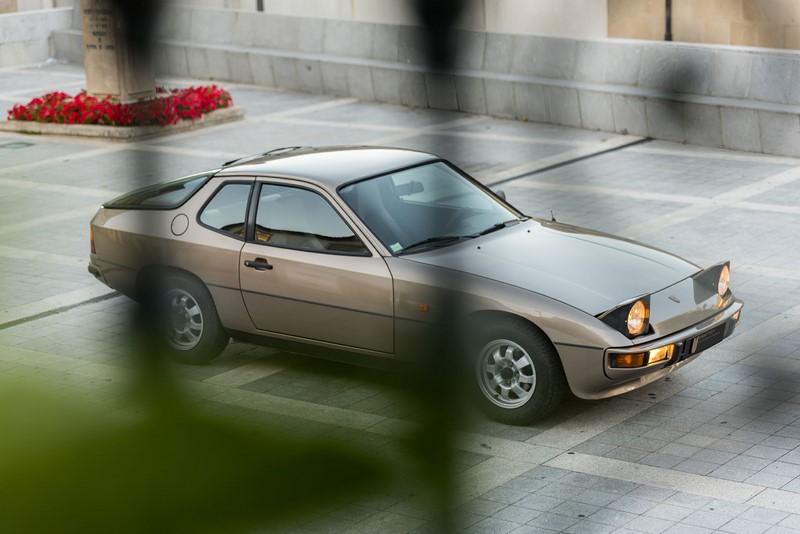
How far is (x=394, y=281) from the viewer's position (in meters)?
5.56

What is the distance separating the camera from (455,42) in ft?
4.26

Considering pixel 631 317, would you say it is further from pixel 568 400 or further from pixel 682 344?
pixel 568 400

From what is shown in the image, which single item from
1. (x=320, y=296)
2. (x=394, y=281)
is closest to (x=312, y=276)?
(x=320, y=296)

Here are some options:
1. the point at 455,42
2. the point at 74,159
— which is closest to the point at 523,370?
the point at 455,42

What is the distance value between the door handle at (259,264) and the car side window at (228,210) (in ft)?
0.60

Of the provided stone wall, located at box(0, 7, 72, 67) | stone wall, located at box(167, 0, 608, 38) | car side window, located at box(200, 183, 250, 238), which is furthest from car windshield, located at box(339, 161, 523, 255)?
stone wall, located at box(0, 7, 72, 67)

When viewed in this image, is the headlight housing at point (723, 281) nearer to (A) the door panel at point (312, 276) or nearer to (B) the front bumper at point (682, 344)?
(B) the front bumper at point (682, 344)

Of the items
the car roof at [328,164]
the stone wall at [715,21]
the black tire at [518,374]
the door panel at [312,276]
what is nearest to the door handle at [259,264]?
the door panel at [312,276]

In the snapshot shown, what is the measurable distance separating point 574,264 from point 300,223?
1.42 metres

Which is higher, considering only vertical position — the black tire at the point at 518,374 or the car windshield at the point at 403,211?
the car windshield at the point at 403,211

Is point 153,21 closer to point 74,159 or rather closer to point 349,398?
point 349,398

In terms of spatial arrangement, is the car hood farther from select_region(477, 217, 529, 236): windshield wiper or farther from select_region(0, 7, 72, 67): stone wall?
select_region(0, 7, 72, 67): stone wall

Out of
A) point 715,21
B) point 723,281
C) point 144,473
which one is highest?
point 715,21

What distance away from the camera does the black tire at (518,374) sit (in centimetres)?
548
